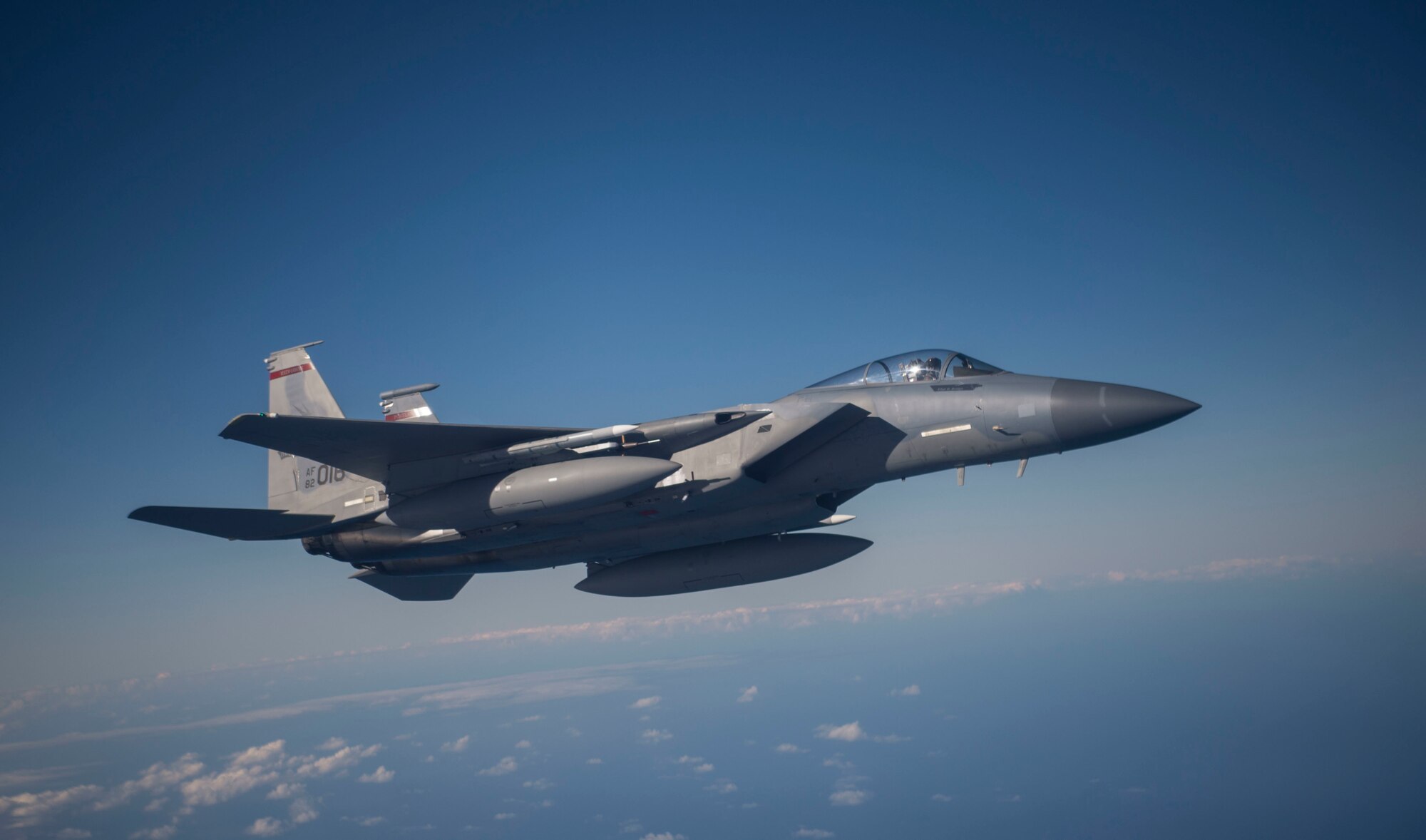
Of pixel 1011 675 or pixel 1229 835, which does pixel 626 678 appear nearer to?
pixel 1011 675

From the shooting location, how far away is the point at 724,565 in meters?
12.7

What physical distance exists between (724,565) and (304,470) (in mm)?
8768

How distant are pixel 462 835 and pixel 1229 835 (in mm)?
83412

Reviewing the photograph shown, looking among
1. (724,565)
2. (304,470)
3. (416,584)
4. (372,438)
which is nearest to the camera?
(372,438)

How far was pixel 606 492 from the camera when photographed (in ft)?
31.7

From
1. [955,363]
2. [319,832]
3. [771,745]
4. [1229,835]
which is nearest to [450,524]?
[955,363]

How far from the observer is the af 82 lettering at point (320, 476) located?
12938mm

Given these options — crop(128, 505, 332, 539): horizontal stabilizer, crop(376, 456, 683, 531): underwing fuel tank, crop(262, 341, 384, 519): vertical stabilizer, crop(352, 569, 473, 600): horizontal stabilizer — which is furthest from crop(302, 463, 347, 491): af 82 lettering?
crop(376, 456, 683, 531): underwing fuel tank

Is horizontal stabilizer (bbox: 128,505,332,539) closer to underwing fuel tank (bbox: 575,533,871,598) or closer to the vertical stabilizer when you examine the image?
the vertical stabilizer

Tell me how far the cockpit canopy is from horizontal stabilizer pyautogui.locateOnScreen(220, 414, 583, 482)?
4.63 meters

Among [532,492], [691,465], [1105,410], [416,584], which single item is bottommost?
[416,584]

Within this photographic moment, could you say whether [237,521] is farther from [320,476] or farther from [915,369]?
[915,369]

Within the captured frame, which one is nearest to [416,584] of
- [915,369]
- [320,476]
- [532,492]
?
[320,476]

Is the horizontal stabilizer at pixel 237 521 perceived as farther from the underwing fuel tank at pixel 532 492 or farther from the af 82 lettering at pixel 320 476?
the underwing fuel tank at pixel 532 492
